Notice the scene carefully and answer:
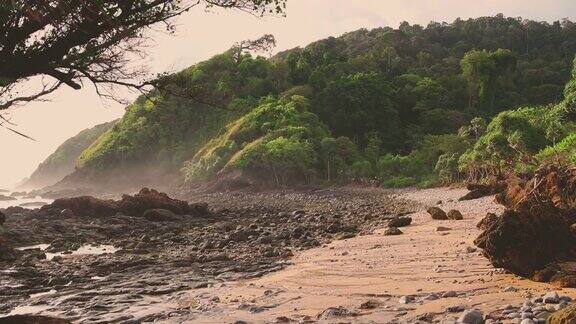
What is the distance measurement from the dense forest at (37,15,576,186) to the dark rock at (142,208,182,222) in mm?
26301

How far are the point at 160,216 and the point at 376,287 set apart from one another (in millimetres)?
20714

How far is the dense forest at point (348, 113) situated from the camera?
5909 cm

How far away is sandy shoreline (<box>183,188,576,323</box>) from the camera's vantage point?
7.48 meters

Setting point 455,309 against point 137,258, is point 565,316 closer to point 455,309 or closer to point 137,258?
point 455,309

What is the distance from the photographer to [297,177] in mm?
60812

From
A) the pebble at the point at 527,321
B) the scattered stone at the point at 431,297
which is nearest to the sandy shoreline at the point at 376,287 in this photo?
the scattered stone at the point at 431,297

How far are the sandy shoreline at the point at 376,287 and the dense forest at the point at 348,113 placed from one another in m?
33.4

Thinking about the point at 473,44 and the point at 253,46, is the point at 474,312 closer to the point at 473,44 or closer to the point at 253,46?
the point at 253,46

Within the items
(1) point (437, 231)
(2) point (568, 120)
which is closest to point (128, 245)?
(1) point (437, 231)

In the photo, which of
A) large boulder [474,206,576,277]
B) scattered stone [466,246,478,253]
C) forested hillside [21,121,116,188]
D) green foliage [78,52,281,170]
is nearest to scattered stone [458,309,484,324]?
large boulder [474,206,576,277]

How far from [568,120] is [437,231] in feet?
22.8

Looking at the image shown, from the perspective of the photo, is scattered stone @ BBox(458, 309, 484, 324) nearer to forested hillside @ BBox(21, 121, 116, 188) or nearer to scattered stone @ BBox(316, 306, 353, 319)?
scattered stone @ BBox(316, 306, 353, 319)

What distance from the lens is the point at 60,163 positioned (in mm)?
146250

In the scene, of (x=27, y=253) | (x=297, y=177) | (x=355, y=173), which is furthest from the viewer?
(x=297, y=177)
